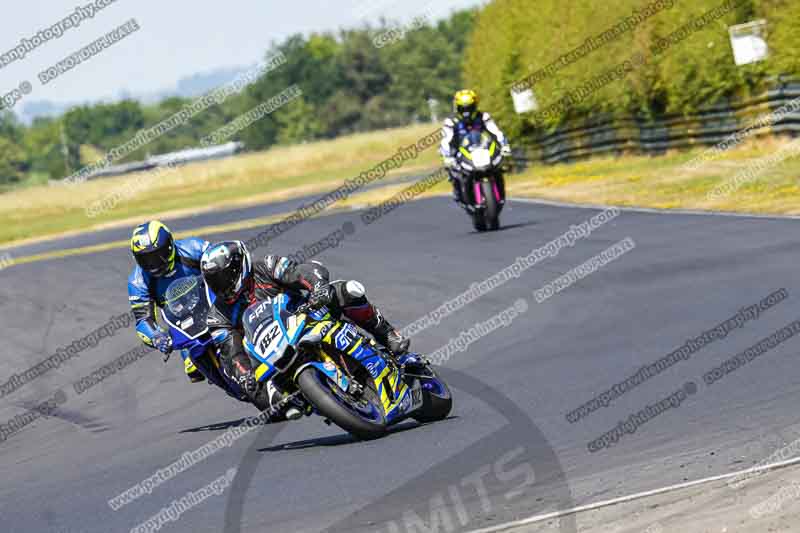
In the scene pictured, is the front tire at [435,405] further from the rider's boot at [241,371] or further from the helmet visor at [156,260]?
the helmet visor at [156,260]

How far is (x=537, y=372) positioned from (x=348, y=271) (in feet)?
30.6

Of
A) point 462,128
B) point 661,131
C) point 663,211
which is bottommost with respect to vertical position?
point 661,131

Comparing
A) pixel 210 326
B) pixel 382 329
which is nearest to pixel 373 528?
pixel 382 329

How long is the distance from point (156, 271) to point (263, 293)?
1.26 m

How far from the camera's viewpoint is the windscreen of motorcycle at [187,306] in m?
10.0

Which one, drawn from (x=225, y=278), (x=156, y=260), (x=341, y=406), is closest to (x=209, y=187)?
(x=156, y=260)

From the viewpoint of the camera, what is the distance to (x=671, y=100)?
30.3 meters

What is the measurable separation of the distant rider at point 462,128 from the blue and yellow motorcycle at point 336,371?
39.1 feet

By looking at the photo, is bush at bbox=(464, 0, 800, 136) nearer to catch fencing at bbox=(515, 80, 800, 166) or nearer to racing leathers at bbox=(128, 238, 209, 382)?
catch fencing at bbox=(515, 80, 800, 166)

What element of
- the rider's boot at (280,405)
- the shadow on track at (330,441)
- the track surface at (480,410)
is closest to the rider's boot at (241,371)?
the track surface at (480,410)

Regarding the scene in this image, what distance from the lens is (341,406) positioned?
809 centimetres

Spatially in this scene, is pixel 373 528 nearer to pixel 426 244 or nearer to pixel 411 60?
pixel 426 244

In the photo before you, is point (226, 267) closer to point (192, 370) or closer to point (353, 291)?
point (353, 291)

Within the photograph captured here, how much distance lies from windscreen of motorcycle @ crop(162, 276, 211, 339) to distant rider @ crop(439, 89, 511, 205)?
10.7 meters
